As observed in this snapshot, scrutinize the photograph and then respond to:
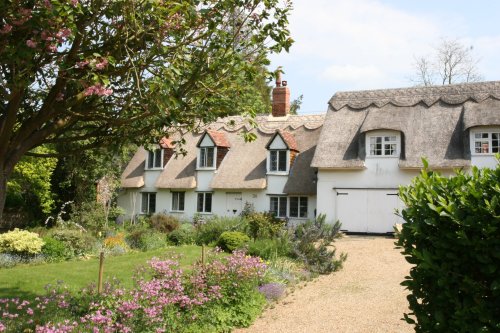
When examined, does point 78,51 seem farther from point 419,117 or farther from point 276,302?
point 419,117

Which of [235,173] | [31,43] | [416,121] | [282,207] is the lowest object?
[282,207]

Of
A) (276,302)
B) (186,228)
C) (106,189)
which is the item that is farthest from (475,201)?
(106,189)

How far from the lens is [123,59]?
23.0 feet

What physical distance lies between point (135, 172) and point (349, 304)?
2212cm

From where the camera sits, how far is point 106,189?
26.7 meters

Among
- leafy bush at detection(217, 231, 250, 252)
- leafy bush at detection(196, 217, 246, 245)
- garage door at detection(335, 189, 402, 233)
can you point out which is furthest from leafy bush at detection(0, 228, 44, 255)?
garage door at detection(335, 189, 402, 233)

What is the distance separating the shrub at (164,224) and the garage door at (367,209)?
27.6 ft

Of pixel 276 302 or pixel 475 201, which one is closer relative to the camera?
pixel 475 201

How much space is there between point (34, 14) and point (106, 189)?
22.2 metres

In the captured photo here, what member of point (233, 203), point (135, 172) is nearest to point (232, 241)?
point (233, 203)

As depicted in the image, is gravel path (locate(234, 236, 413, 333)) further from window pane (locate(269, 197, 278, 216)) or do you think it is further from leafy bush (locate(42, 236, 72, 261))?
window pane (locate(269, 197, 278, 216))

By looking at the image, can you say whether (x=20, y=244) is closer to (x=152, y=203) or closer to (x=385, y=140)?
(x=152, y=203)

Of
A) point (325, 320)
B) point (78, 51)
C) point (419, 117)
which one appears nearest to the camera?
point (78, 51)

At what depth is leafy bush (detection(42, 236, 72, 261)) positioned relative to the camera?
15.8m
